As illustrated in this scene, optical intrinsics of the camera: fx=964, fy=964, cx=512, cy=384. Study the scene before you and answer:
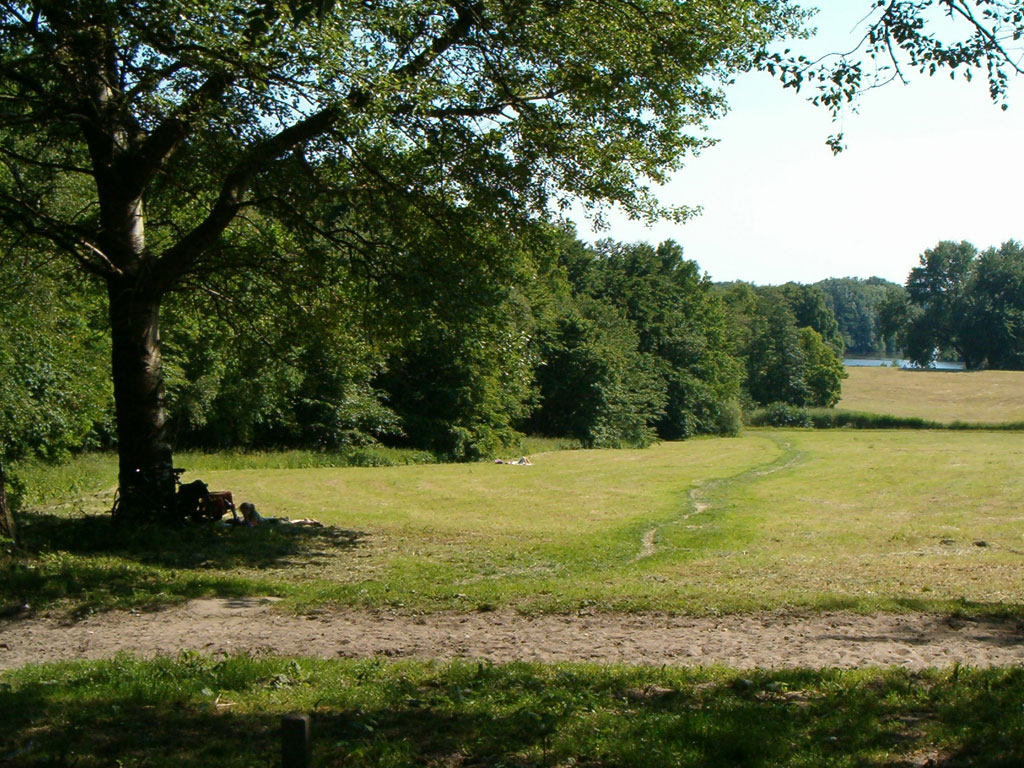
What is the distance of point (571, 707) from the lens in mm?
6000

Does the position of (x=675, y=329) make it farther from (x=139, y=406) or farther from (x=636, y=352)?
(x=139, y=406)

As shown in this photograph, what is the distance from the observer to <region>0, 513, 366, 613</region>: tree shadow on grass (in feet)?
32.4

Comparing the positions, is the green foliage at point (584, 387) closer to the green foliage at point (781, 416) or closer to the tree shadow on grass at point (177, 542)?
the green foliage at point (781, 416)

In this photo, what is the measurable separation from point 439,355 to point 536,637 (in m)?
41.0

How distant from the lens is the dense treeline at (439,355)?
15.5 metres

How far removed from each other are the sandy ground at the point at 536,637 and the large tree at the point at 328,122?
604 cm

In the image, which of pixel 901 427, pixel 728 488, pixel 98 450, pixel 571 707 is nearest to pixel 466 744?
pixel 571 707

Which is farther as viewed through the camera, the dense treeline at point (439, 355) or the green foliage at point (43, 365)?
the green foliage at point (43, 365)

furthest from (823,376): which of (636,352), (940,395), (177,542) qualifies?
(177,542)

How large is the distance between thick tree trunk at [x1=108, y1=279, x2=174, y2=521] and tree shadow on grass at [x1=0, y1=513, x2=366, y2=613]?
44 centimetres

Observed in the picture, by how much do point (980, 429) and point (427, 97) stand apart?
83622 mm

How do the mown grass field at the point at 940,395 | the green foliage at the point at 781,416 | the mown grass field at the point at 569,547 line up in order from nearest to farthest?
1. the mown grass field at the point at 569,547
2. the mown grass field at the point at 940,395
3. the green foliage at the point at 781,416

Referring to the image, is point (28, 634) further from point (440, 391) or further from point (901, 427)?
point (901, 427)

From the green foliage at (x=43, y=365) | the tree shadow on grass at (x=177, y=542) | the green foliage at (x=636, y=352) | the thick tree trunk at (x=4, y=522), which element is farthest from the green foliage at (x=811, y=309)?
the thick tree trunk at (x=4, y=522)
